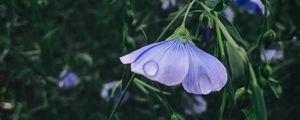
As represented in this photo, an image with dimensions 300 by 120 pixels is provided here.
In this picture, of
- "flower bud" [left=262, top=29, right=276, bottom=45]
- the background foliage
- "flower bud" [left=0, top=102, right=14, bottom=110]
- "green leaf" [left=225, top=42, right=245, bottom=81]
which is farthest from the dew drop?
"flower bud" [left=0, top=102, right=14, bottom=110]

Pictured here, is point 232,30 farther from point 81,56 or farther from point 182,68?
point 81,56

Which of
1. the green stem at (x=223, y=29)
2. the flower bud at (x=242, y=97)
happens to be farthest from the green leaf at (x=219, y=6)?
the flower bud at (x=242, y=97)

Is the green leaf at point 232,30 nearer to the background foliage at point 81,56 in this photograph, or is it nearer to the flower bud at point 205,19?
the flower bud at point 205,19

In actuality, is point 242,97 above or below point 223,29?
below

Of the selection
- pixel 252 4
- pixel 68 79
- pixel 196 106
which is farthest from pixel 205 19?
pixel 68 79

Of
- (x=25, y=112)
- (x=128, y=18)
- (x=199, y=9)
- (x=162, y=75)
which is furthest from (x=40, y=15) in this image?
(x=162, y=75)

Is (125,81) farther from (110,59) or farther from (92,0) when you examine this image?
(92,0)

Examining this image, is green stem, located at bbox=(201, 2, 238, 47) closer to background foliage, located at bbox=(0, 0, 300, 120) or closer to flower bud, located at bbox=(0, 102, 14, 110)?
background foliage, located at bbox=(0, 0, 300, 120)
